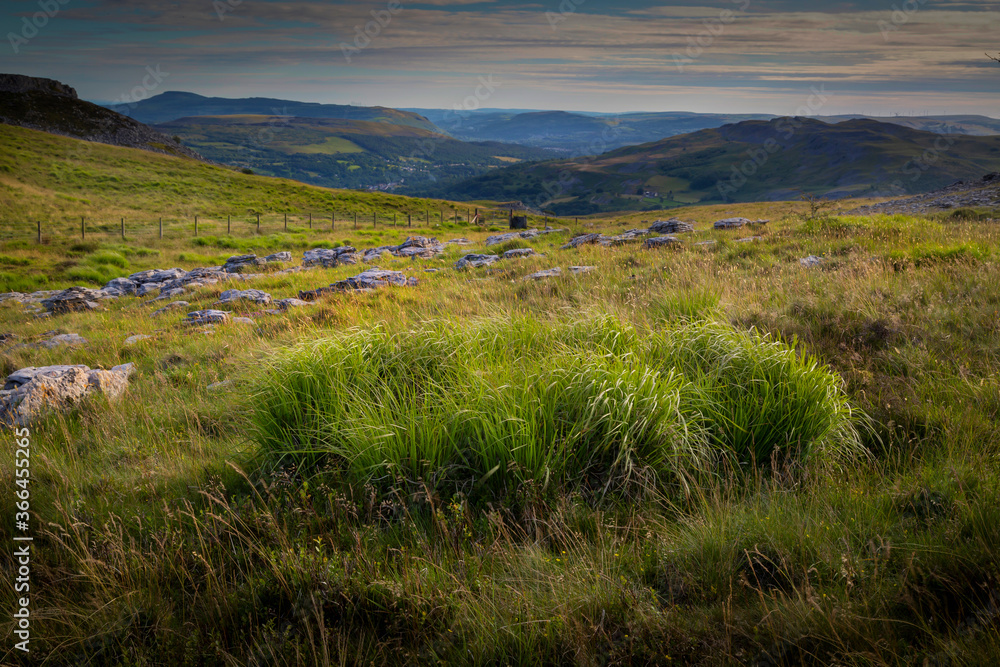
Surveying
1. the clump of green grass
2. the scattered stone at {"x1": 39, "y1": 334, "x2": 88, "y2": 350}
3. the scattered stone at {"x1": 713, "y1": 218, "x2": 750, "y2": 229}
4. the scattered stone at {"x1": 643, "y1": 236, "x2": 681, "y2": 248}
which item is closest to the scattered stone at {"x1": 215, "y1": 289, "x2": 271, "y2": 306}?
the scattered stone at {"x1": 39, "y1": 334, "x2": 88, "y2": 350}

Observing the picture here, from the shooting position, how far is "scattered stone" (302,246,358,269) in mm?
25438

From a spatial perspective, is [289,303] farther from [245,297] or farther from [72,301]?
[72,301]

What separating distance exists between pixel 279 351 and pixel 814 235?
595 inches

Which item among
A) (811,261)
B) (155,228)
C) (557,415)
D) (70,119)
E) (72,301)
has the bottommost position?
(72,301)

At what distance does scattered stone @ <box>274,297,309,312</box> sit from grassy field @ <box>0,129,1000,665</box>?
657 cm

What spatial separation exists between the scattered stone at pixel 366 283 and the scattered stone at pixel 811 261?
10.2m

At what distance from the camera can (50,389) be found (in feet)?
20.9

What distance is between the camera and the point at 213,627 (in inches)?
106

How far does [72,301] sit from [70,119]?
110m

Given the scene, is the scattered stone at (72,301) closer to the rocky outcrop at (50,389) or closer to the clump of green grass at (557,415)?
the rocky outcrop at (50,389)

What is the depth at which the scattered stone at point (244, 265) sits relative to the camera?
24203mm

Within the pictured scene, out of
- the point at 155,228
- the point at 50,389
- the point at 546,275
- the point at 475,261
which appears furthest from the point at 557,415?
the point at 155,228

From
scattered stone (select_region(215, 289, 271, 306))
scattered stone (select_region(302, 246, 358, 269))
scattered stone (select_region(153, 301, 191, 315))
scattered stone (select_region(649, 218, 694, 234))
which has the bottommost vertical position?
scattered stone (select_region(153, 301, 191, 315))

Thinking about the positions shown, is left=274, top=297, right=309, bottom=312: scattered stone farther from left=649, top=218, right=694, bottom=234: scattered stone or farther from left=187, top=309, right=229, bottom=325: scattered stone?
left=649, top=218, right=694, bottom=234: scattered stone
